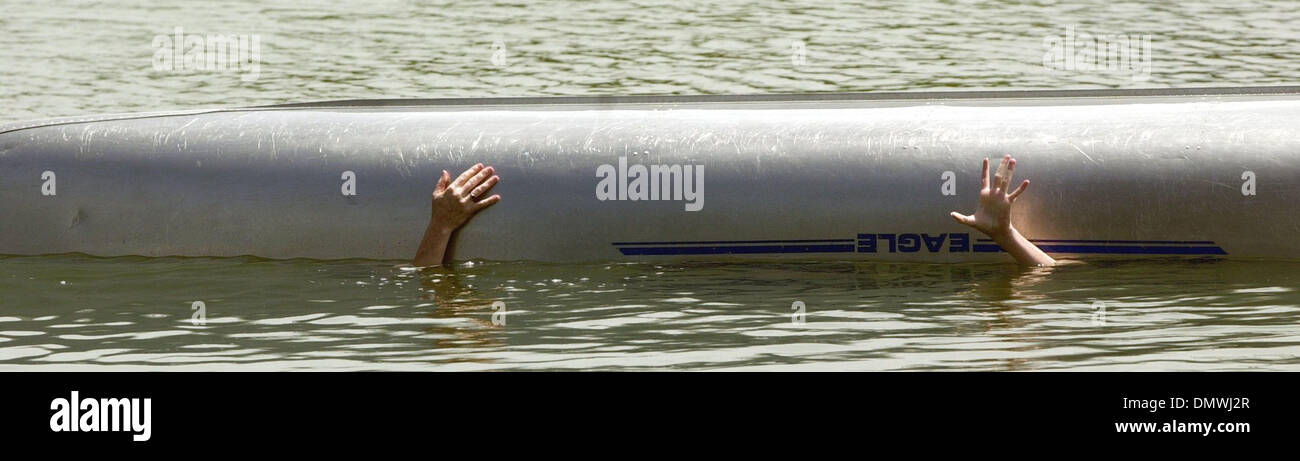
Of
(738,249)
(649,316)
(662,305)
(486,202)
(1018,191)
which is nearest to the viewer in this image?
(649,316)

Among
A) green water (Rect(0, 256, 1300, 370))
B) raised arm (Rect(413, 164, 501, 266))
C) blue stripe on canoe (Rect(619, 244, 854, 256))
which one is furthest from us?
raised arm (Rect(413, 164, 501, 266))

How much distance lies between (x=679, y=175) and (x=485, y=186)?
0.77 metres

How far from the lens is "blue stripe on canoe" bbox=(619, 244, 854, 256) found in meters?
6.31

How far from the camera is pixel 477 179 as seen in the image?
6.53m

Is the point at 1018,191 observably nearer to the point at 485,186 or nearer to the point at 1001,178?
the point at 1001,178

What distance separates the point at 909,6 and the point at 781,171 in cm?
655

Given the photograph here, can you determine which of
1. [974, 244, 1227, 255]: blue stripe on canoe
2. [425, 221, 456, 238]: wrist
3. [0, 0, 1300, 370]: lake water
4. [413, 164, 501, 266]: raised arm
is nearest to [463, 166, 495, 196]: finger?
[413, 164, 501, 266]: raised arm

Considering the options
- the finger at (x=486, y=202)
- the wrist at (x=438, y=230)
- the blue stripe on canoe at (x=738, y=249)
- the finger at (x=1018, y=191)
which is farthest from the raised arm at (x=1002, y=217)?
the wrist at (x=438, y=230)

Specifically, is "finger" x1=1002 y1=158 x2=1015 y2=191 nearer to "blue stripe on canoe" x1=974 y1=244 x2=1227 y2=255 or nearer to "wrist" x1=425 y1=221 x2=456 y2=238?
"blue stripe on canoe" x1=974 y1=244 x2=1227 y2=255

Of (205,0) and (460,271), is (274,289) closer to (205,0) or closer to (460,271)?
(460,271)

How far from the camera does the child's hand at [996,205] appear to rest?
5965 millimetres

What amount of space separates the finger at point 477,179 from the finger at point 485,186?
2 cm

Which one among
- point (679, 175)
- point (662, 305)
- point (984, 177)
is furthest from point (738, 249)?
point (984, 177)

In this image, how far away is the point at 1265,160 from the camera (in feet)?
19.8
